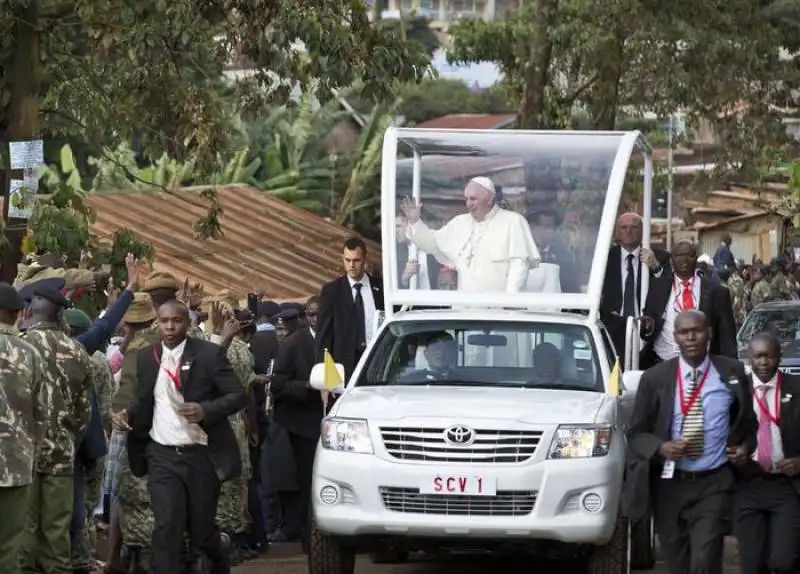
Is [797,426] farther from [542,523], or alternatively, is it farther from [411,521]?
[411,521]

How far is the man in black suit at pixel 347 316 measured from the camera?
46.5ft

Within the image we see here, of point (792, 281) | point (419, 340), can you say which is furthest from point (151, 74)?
point (792, 281)

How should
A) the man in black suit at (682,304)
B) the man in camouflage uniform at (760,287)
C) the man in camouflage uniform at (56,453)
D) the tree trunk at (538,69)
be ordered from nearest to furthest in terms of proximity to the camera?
the man in camouflage uniform at (56,453), the man in black suit at (682,304), the tree trunk at (538,69), the man in camouflage uniform at (760,287)

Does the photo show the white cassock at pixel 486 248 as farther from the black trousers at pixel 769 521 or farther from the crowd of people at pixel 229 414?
the black trousers at pixel 769 521

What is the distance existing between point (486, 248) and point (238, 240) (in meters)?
14.0

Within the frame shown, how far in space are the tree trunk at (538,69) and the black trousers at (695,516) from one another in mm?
17077

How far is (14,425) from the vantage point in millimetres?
9195

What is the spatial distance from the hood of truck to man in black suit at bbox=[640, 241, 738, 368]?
2.47 meters

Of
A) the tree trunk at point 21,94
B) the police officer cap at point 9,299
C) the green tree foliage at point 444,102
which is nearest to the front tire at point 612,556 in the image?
the police officer cap at point 9,299

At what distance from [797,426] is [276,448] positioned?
4.88m

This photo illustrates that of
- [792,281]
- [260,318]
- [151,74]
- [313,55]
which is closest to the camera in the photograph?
[313,55]

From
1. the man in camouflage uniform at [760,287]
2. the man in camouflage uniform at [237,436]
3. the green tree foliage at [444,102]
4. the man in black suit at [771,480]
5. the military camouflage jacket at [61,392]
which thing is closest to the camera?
the military camouflage jacket at [61,392]

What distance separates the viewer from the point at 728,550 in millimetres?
14586

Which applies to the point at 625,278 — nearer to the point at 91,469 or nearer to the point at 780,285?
the point at 91,469
